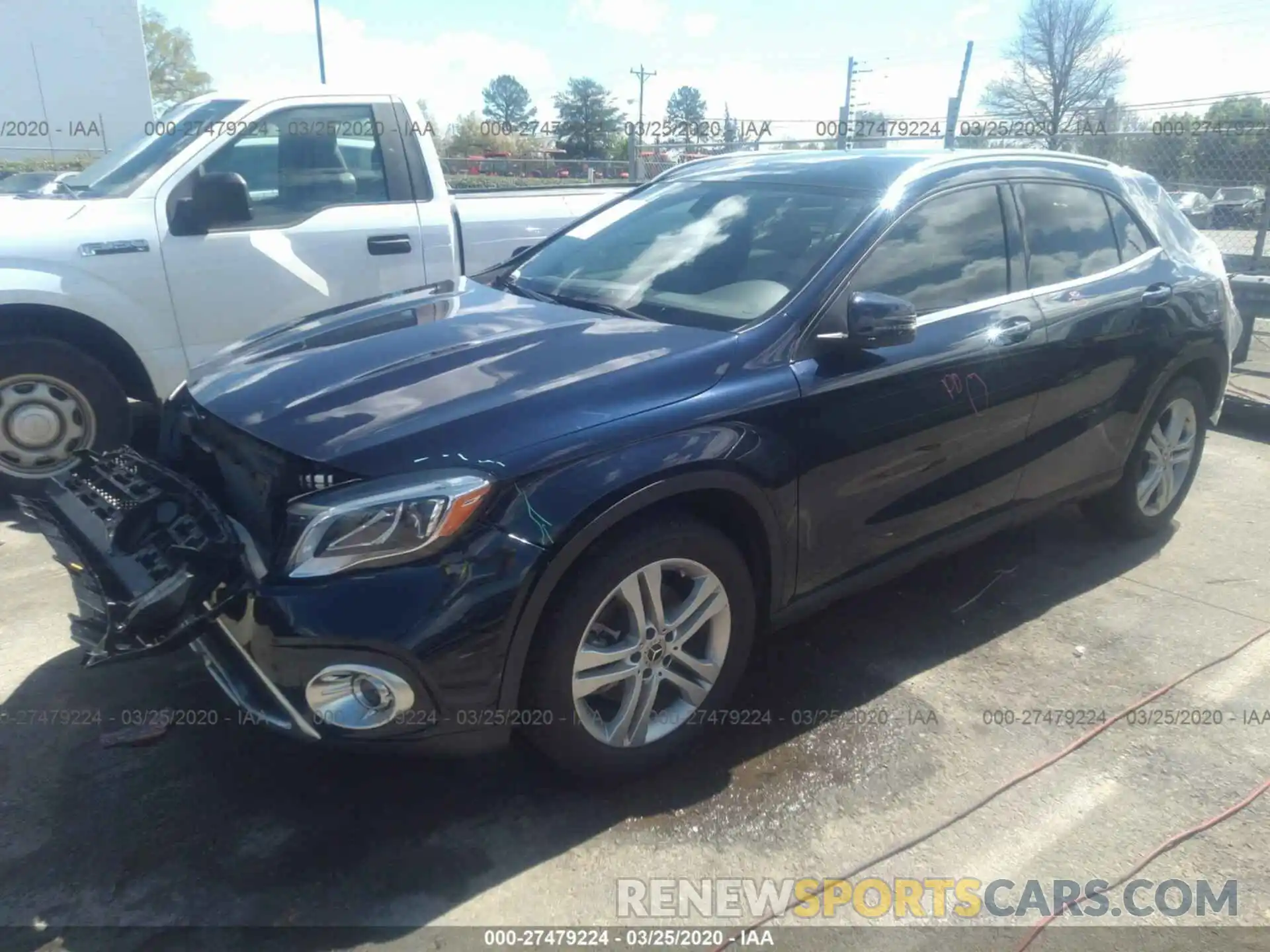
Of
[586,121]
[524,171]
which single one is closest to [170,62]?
[586,121]

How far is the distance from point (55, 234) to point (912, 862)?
15.0ft

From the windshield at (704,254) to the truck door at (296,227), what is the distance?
1326 millimetres

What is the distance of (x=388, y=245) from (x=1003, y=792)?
4.14 meters

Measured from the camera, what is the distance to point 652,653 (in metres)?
2.70

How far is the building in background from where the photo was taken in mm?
38312

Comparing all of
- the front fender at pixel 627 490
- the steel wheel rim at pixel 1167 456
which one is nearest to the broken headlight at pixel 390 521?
the front fender at pixel 627 490

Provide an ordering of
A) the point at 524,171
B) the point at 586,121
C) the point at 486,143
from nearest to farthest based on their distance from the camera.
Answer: the point at 524,171 < the point at 486,143 < the point at 586,121

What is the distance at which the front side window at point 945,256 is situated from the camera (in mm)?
3207

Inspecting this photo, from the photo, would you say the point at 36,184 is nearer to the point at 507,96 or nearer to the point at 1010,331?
the point at 1010,331

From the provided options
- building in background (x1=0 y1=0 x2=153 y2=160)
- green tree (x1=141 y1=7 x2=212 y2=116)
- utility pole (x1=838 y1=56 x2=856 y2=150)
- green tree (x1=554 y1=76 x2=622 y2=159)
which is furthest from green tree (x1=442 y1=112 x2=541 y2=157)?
green tree (x1=141 y1=7 x2=212 y2=116)

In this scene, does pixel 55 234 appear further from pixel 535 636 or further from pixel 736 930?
pixel 736 930

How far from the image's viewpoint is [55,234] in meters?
4.54

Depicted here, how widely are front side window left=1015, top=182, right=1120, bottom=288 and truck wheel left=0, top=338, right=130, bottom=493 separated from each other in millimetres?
4271

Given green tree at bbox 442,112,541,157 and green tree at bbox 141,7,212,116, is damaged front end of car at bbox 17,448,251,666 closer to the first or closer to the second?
green tree at bbox 442,112,541,157
